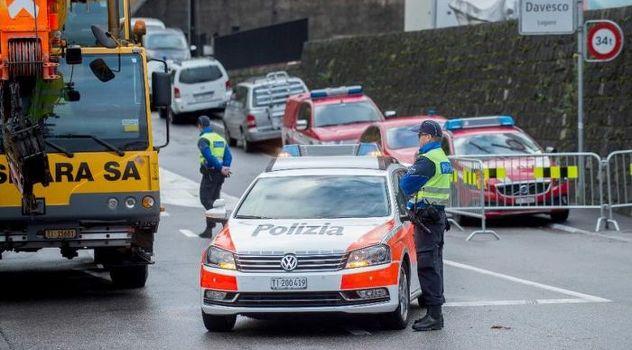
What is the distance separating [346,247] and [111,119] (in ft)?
13.2

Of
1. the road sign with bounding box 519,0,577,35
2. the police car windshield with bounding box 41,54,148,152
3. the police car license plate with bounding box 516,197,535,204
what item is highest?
the road sign with bounding box 519,0,577,35

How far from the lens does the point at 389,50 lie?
3778 centimetres

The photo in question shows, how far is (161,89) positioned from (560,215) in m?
9.68

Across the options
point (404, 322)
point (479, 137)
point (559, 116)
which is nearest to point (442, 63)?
point (559, 116)

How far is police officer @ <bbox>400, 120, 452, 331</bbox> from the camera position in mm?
13039

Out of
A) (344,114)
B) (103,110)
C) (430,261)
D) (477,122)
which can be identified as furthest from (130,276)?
(344,114)

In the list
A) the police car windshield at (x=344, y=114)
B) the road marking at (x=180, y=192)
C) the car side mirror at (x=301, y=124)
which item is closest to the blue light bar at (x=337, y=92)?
the police car windshield at (x=344, y=114)

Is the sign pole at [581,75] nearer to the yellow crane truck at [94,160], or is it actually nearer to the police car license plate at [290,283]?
the yellow crane truck at [94,160]

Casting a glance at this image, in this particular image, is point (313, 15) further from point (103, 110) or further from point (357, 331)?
point (357, 331)

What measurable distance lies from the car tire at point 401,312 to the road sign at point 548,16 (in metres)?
12.8

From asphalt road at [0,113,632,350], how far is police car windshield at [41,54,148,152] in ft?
5.55

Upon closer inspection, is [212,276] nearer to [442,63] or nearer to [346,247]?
[346,247]

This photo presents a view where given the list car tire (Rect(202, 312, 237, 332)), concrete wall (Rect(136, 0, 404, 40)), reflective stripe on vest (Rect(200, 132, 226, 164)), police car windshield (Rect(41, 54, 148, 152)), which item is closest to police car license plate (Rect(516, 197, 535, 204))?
reflective stripe on vest (Rect(200, 132, 226, 164))

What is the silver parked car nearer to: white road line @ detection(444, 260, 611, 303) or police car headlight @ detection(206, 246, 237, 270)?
white road line @ detection(444, 260, 611, 303)
